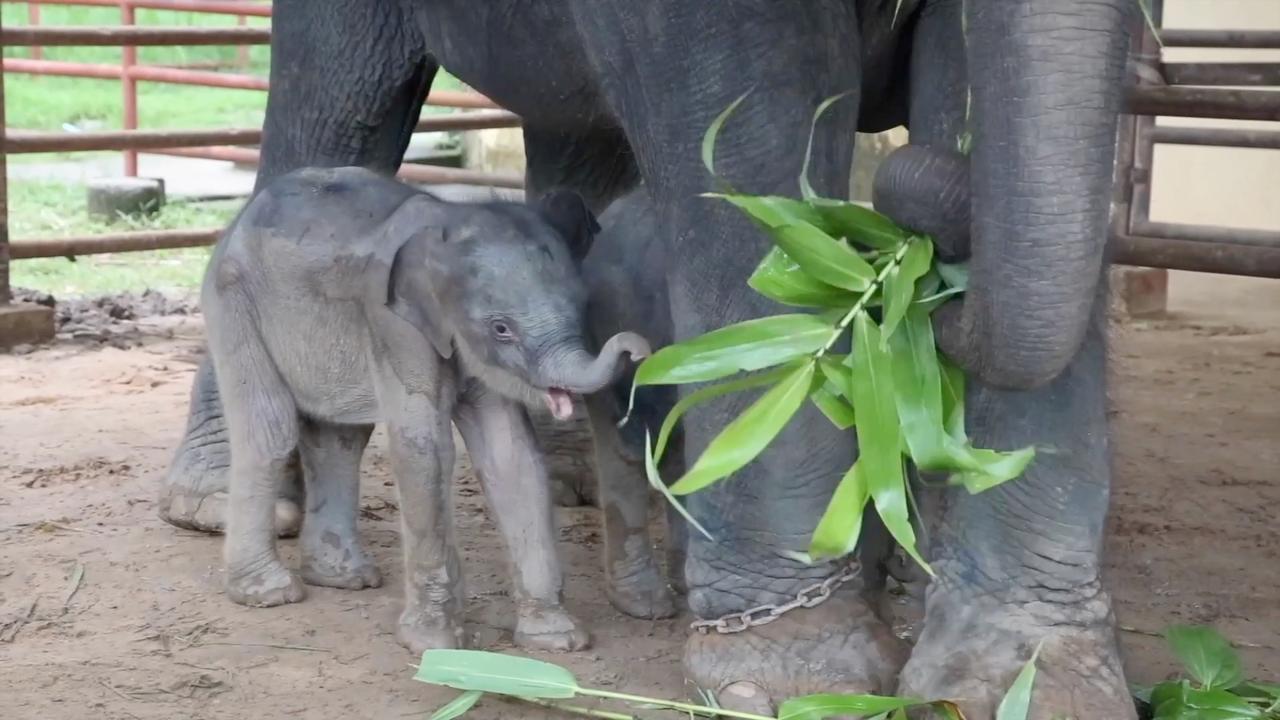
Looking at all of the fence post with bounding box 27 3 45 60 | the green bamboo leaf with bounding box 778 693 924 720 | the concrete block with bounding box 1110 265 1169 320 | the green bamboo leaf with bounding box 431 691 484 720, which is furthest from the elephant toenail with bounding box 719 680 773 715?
the fence post with bounding box 27 3 45 60

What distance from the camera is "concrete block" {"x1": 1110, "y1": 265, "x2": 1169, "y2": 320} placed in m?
6.73

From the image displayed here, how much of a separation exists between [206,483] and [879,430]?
79.3 inches

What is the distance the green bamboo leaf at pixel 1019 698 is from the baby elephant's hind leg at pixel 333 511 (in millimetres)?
1380

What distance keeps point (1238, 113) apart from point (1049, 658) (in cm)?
362

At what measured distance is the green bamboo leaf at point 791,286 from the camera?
2252mm

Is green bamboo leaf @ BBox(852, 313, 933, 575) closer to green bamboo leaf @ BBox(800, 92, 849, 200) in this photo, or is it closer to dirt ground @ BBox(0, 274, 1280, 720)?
green bamboo leaf @ BBox(800, 92, 849, 200)

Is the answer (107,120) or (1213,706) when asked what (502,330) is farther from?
(107,120)

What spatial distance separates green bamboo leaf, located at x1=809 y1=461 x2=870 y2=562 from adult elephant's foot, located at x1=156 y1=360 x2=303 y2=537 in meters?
1.80

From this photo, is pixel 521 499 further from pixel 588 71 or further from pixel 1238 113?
pixel 1238 113

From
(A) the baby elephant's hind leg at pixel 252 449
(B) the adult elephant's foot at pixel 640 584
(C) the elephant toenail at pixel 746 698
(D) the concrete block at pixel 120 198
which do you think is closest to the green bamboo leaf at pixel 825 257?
(C) the elephant toenail at pixel 746 698

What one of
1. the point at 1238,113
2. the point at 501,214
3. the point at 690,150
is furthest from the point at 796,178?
the point at 1238,113

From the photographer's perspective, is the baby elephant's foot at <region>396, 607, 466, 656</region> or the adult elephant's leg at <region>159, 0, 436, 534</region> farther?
the adult elephant's leg at <region>159, 0, 436, 534</region>

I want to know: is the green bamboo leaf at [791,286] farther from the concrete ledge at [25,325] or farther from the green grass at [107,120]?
the green grass at [107,120]

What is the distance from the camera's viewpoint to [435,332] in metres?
2.88
